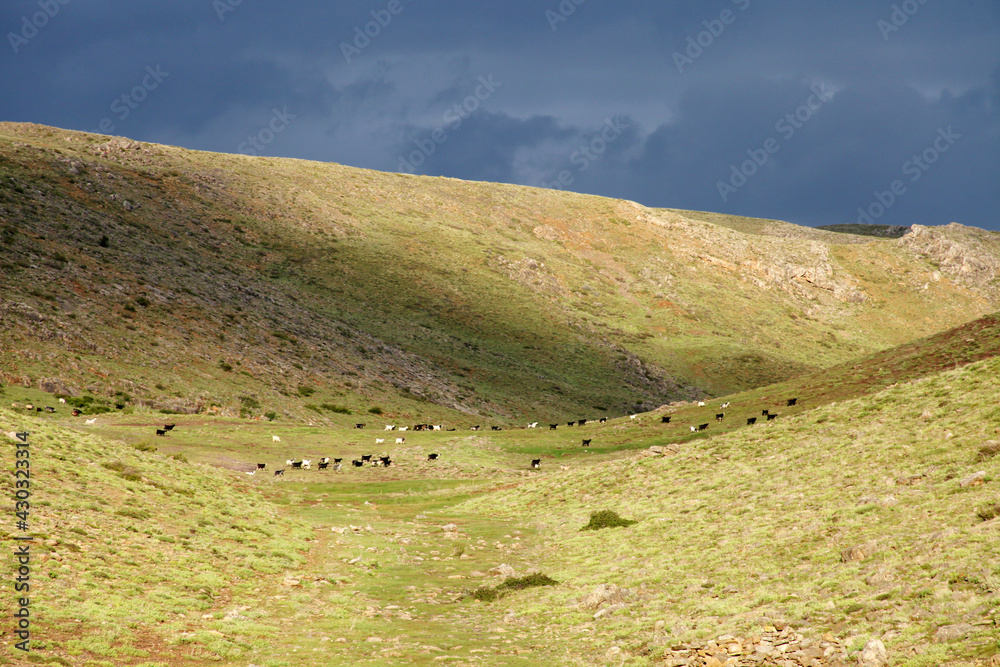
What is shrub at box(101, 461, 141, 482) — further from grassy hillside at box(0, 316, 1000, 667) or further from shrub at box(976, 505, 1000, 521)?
shrub at box(976, 505, 1000, 521)

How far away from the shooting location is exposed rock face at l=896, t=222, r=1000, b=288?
179125mm

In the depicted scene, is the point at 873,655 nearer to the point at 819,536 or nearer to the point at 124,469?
the point at 819,536

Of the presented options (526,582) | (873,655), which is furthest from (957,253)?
(873,655)

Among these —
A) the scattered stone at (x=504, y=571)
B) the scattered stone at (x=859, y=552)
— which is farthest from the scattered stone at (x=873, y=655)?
the scattered stone at (x=504, y=571)

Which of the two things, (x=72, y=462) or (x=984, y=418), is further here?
(x=72, y=462)

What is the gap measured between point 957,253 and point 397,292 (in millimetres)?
153619

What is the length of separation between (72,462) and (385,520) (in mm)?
14465

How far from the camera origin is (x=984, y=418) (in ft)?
74.2

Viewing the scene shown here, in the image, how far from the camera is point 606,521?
28.0 metres

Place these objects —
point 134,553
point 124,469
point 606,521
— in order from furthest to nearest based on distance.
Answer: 1. point 124,469
2. point 606,521
3. point 134,553

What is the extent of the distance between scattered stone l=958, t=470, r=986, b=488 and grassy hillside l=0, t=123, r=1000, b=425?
65.2 m

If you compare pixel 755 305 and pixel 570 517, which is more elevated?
pixel 755 305

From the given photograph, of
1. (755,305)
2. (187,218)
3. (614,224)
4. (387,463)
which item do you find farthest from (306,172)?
(387,463)

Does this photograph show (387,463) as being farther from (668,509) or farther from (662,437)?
(668,509)
